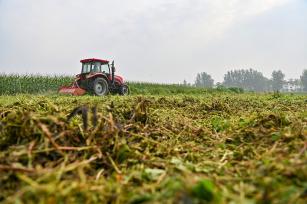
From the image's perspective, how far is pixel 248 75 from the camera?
166 metres

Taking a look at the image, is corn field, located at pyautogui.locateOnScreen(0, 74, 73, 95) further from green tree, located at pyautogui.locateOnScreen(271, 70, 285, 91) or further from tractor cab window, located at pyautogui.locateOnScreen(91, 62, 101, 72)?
green tree, located at pyautogui.locateOnScreen(271, 70, 285, 91)

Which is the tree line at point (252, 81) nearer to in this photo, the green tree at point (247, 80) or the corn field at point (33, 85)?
the green tree at point (247, 80)

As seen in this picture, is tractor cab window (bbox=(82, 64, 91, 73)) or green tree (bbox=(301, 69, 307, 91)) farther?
green tree (bbox=(301, 69, 307, 91))

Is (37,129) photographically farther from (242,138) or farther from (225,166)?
(242,138)

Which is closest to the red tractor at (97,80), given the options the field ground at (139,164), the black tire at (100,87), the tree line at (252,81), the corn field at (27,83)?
the black tire at (100,87)

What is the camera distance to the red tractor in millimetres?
18552

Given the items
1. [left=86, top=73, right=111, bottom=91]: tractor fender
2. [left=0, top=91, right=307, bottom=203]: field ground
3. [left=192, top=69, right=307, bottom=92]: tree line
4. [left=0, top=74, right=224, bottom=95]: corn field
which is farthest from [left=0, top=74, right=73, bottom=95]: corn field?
[left=192, top=69, right=307, bottom=92]: tree line

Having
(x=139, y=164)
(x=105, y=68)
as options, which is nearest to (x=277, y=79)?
(x=105, y=68)

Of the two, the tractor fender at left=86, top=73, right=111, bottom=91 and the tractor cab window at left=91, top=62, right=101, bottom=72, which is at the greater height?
the tractor cab window at left=91, top=62, right=101, bottom=72

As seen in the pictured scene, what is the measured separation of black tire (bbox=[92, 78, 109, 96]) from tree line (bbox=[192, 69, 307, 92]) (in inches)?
5140

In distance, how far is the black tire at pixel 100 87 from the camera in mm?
18419

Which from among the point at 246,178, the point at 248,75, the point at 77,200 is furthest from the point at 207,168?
the point at 248,75

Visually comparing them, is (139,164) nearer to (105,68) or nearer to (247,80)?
(105,68)

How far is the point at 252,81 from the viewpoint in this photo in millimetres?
160375
